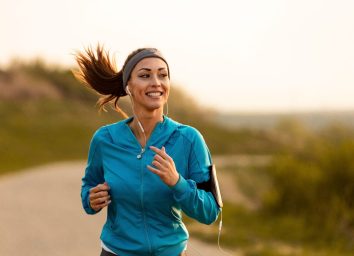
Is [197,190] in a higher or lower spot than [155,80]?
lower

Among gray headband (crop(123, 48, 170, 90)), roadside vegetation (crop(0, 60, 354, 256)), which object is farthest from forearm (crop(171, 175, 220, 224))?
roadside vegetation (crop(0, 60, 354, 256))

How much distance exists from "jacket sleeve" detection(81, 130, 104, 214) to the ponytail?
0.39 meters

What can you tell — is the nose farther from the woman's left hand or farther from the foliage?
the foliage

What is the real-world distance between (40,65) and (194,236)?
40.1 metres

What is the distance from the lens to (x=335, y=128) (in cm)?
6969

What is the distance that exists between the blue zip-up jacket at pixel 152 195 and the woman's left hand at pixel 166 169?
0.15 meters

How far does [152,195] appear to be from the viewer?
10.5ft

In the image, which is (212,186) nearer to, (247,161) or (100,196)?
(100,196)

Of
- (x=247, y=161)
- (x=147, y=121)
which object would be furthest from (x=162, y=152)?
(x=247, y=161)

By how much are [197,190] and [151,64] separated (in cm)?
61

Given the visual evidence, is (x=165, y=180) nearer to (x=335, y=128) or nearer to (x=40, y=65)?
(x=40, y=65)

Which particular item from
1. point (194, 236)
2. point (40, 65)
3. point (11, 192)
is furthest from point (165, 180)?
point (40, 65)

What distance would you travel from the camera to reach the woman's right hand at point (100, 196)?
128 inches

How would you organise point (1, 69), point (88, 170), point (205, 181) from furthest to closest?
→ point (1, 69), point (88, 170), point (205, 181)
